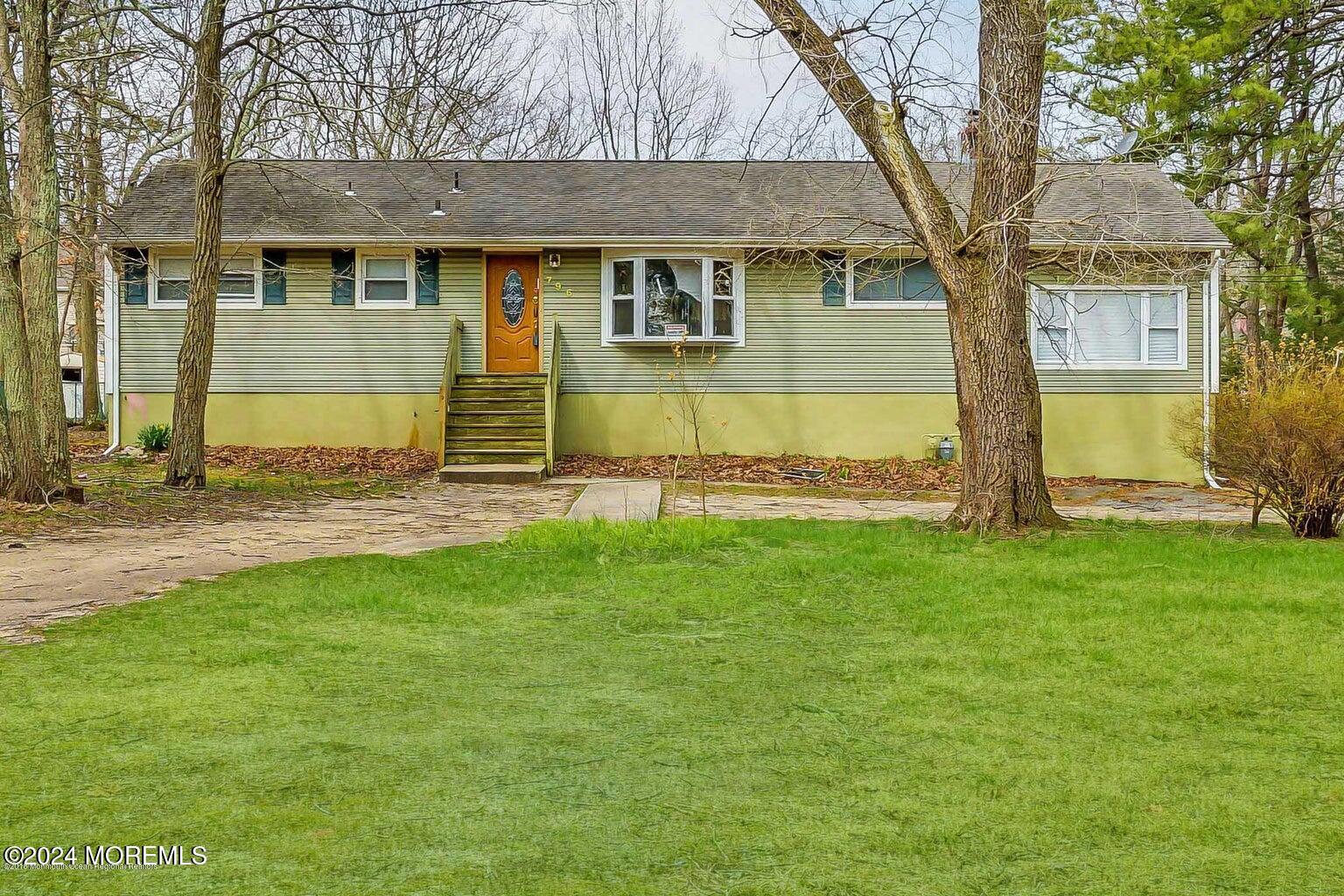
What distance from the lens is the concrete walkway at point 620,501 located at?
9.78 meters

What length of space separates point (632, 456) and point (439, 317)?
3696 millimetres

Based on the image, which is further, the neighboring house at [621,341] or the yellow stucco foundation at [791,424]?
the yellow stucco foundation at [791,424]

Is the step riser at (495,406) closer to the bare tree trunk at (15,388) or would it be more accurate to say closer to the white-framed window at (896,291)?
the white-framed window at (896,291)

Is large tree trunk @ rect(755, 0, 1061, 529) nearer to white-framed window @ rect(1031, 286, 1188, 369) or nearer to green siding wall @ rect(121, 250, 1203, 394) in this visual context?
green siding wall @ rect(121, 250, 1203, 394)

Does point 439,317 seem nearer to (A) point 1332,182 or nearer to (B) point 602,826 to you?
(B) point 602,826

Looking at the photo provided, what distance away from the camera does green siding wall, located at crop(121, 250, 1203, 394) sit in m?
17.1

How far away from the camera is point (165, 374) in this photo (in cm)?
1697

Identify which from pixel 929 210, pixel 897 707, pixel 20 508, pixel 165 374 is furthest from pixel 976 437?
pixel 165 374

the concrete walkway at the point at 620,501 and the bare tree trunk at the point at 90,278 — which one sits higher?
the bare tree trunk at the point at 90,278

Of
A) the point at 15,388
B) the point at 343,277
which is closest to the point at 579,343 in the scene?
the point at 343,277

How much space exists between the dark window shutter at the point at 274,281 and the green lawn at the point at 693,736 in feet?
37.3

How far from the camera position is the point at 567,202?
18031 millimetres

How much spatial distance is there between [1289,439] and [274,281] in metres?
14.1

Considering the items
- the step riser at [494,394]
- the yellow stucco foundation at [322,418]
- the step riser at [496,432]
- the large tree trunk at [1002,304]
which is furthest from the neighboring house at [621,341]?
the large tree trunk at [1002,304]
